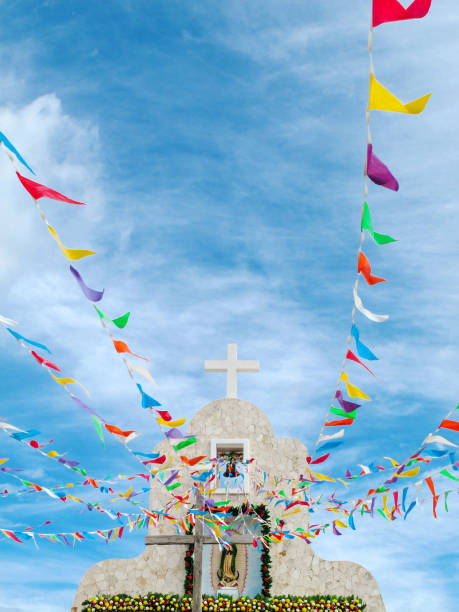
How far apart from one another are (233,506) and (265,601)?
7.44 ft

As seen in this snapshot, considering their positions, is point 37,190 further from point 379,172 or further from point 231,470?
point 231,470

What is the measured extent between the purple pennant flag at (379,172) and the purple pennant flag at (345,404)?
374cm

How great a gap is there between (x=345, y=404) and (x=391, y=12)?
16.2ft

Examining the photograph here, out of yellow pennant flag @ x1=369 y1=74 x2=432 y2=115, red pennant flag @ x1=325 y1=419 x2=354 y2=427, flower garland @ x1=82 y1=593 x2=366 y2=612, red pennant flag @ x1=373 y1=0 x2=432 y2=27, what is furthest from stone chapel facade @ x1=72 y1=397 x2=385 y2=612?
red pennant flag @ x1=373 y1=0 x2=432 y2=27

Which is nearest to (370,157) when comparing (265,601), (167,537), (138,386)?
(138,386)

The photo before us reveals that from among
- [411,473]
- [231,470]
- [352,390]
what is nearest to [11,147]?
[352,390]

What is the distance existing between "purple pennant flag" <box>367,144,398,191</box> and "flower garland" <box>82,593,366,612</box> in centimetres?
1206

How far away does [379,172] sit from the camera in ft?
14.9

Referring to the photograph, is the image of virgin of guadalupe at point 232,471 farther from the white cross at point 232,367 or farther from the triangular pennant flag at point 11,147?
the triangular pennant flag at point 11,147

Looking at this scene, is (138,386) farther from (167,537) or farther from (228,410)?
(228,410)

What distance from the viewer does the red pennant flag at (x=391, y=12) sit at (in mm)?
3760

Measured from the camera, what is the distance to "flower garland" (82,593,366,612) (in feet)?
46.0

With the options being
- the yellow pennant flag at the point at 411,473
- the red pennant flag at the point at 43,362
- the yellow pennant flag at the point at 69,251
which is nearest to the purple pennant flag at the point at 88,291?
the yellow pennant flag at the point at 69,251

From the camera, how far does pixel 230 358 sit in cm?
1681
